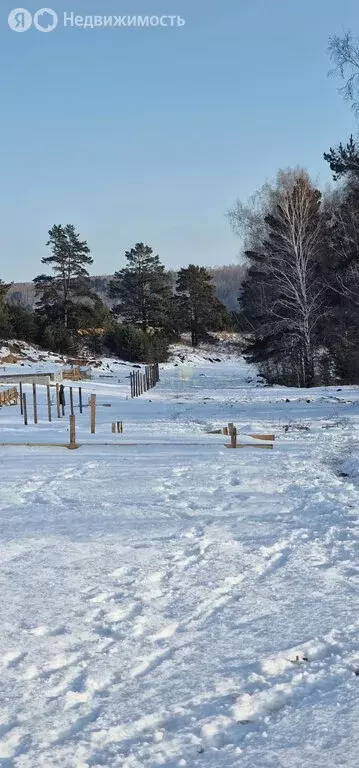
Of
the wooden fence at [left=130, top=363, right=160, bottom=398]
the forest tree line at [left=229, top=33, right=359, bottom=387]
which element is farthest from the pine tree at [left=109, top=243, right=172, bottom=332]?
the forest tree line at [left=229, top=33, right=359, bottom=387]

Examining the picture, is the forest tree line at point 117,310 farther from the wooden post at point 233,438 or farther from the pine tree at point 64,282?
the wooden post at point 233,438

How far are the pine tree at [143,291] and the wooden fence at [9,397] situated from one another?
3201cm

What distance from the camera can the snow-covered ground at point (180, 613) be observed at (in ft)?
11.0

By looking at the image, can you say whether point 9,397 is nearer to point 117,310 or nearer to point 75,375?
point 75,375

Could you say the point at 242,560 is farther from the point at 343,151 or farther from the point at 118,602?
the point at 343,151

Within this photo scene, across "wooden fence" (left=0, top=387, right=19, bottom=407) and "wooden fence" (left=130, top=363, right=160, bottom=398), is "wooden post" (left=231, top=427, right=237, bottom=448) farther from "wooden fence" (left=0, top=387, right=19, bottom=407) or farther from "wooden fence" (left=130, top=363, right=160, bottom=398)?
"wooden fence" (left=130, top=363, right=160, bottom=398)

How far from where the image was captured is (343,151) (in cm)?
1727

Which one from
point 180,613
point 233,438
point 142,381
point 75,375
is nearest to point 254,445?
point 233,438

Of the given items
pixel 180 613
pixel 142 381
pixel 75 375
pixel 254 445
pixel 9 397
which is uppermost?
pixel 75 375

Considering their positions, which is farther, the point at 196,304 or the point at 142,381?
the point at 196,304

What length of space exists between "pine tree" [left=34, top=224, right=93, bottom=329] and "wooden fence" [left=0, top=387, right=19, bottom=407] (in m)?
24.5

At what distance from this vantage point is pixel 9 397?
24625 millimetres

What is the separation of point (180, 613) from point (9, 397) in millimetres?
20846

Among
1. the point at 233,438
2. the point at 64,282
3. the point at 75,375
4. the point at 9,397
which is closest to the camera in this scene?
the point at 233,438
